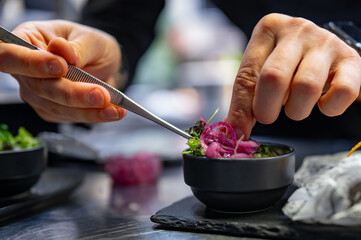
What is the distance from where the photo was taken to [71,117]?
4.33 ft

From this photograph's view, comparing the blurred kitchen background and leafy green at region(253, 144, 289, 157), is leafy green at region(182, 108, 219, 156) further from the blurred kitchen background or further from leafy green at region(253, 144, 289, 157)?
the blurred kitchen background

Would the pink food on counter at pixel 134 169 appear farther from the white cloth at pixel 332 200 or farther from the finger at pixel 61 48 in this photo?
→ the white cloth at pixel 332 200

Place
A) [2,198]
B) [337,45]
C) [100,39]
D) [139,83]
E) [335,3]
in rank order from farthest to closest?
[139,83] → [335,3] → [100,39] → [2,198] → [337,45]

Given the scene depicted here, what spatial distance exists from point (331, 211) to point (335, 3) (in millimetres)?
1328

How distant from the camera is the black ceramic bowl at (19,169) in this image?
1092mm

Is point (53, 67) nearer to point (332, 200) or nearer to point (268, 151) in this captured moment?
point (268, 151)

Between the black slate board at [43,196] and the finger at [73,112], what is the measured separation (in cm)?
22

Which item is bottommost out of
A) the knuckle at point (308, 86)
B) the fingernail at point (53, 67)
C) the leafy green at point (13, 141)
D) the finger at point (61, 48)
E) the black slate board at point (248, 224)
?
the leafy green at point (13, 141)

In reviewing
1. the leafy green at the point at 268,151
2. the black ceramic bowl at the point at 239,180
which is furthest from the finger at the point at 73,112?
the leafy green at the point at 268,151

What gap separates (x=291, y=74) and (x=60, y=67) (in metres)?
0.58

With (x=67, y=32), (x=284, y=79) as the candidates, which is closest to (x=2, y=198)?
(x=67, y=32)

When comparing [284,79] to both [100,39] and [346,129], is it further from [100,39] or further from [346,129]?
[346,129]

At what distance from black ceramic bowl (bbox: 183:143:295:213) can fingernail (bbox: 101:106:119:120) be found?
0.31m

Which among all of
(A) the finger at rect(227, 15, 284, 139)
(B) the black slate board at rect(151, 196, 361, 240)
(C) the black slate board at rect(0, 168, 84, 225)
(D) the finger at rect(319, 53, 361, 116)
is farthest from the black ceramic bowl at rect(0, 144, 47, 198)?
(D) the finger at rect(319, 53, 361, 116)
